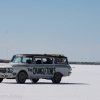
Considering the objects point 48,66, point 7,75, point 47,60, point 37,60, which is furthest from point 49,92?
point 47,60

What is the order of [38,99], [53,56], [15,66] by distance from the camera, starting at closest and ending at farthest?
[38,99] → [15,66] → [53,56]

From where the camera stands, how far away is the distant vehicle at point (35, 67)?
27.2 metres

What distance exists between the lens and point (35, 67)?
27.9 metres

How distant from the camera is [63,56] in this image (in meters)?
29.8

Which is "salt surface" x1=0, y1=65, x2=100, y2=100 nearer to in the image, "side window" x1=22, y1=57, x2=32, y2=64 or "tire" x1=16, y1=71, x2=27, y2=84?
"tire" x1=16, y1=71, x2=27, y2=84

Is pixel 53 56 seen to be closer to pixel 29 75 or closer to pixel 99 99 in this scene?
pixel 29 75

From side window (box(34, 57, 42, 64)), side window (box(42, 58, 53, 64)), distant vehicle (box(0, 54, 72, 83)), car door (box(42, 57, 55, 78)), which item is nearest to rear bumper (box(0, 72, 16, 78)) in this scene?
distant vehicle (box(0, 54, 72, 83))

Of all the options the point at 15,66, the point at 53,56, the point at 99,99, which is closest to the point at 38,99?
the point at 99,99

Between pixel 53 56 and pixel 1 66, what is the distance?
11.5 ft

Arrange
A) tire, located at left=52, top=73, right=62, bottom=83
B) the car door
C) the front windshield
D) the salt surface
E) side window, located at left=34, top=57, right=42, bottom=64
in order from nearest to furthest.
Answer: the salt surface, the front windshield, side window, located at left=34, top=57, right=42, bottom=64, the car door, tire, located at left=52, top=73, right=62, bottom=83

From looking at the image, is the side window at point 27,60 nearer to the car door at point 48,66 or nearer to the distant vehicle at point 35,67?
the distant vehicle at point 35,67

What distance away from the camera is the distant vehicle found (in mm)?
27188

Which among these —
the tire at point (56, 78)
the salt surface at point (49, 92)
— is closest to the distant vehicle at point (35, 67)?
the tire at point (56, 78)

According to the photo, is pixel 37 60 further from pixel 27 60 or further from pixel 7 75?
pixel 7 75
